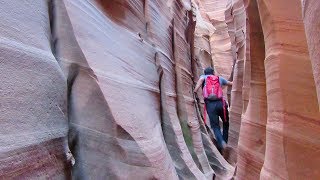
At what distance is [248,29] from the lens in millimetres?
3707

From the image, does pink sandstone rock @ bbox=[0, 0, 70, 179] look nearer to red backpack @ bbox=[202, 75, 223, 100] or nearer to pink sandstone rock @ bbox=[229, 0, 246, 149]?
red backpack @ bbox=[202, 75, 223, 100]

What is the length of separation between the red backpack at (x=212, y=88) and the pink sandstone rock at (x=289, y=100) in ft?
9.48

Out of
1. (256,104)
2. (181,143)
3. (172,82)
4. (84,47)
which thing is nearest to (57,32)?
(84,47)

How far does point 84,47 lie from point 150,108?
3.74 ft

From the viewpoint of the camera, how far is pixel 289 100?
7.76ft

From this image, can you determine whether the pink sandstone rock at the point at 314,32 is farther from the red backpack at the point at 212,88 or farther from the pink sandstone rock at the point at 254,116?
the red backpack at the point at 212,88

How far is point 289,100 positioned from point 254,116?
3.11ft

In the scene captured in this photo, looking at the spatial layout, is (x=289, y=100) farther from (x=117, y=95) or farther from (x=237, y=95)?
(x=237, y=95)

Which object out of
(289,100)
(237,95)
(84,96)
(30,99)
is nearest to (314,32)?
(289,100)

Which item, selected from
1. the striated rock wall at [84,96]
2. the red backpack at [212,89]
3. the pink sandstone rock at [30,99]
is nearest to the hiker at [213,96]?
the red backpack at [212,89]

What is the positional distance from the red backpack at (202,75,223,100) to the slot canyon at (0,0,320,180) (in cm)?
163

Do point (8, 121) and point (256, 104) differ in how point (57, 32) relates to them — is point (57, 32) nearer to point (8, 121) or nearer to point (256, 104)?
point (8, 121)

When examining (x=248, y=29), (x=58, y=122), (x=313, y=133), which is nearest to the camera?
(x=58, y=122)

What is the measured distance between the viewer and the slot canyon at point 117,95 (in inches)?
66.4
